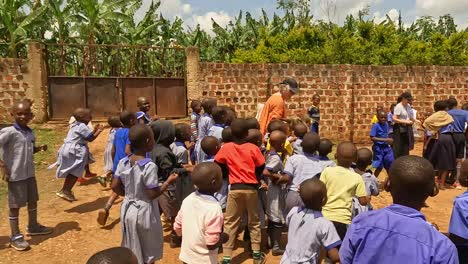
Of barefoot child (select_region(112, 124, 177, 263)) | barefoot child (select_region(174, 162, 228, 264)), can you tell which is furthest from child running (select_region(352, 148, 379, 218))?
barefoot child (select_region(112, 124, 177, 263))

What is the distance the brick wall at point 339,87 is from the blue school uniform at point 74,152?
504 cm

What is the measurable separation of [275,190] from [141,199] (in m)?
1.49

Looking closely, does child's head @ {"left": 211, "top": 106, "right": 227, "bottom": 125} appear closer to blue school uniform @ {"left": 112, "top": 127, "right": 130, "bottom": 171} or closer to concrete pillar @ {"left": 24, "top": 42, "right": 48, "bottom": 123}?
blue school uniform @ {"left": 112, "top": 127, "right": 130, "bottom": 171}

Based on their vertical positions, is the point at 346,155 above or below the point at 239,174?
above

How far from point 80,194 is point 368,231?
17.6 feet

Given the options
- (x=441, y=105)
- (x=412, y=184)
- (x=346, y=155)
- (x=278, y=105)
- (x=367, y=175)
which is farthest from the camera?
(x=441, y=105)

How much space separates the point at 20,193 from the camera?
4262 millimetres

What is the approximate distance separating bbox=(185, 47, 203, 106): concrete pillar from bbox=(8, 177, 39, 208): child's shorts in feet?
20.2

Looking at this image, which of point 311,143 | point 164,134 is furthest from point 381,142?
point 164,134

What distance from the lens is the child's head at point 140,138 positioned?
10.2ft

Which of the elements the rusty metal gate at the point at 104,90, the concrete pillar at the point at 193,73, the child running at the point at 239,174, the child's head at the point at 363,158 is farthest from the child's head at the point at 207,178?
the rusty metal gate at the point at 104,90

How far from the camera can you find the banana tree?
35.8 ft

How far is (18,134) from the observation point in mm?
4180

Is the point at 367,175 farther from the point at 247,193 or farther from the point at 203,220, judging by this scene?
the point at 203,220
